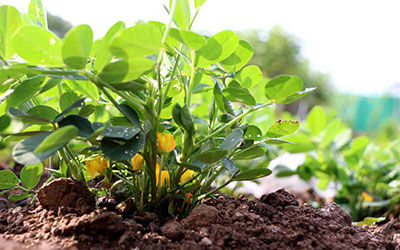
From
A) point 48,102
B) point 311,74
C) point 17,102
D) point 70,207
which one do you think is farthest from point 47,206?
point 311,74

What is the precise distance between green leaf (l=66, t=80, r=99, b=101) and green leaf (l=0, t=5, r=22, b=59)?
0.12 meters

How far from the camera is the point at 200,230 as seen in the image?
678mm

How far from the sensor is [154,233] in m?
0.67

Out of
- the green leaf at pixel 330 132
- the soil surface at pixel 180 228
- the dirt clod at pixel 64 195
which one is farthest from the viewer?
the green leaf at pixel 330 132

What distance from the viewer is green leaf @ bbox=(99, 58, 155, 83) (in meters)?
0.57

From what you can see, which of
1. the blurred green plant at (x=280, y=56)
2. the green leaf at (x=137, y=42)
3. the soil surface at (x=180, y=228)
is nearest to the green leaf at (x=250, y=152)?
the soil surface at (x=180, y=228)

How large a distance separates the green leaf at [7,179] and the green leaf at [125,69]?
40cm

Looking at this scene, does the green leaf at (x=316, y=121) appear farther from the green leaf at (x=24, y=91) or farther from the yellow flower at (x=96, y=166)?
the green leaf at (x=24, y=91)

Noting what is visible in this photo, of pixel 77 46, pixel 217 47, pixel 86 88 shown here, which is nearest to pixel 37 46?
pixel 77 46

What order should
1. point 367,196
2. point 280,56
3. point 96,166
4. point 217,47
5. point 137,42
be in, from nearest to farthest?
point 137,42 → point 217,47 → point 96,166 → point 367,196 → point 280,56

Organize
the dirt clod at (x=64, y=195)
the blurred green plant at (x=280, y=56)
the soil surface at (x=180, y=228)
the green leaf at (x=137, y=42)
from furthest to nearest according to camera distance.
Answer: the blurred green plant at (x=280, y=56) → the dirt clod at (x=64, y=195) → the soil surface at (x=180, y=228) → the green leaf at (x=137, y=42)

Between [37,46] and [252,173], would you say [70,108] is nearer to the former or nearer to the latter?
[37,46]

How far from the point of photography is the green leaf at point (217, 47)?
2.13 feet

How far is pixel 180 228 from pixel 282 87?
313 mm
